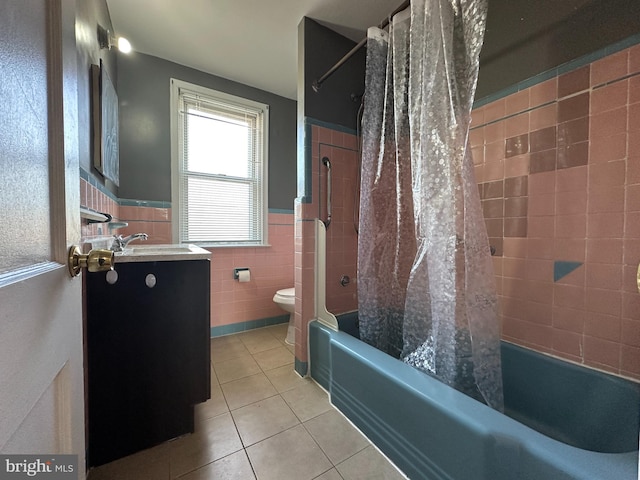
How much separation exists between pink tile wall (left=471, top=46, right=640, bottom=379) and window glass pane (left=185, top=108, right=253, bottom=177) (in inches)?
80.2

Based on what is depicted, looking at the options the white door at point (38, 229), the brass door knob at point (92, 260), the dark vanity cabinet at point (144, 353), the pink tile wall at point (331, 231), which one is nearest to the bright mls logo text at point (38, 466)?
the white door at point (38, 229)

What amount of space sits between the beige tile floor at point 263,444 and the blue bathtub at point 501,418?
0.34ft

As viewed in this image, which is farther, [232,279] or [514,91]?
[232,279]

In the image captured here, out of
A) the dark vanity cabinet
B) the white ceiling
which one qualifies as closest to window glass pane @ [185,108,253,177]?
the white ceiling

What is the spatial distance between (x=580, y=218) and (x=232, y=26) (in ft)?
7.62

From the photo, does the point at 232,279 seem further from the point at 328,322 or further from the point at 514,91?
the point at 514,91

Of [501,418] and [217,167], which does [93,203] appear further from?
[501,418]

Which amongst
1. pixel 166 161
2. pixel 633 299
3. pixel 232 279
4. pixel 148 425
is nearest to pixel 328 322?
pixel 148 425

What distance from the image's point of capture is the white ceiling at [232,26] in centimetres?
156

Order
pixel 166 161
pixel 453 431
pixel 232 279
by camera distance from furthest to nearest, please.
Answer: pixel 232 279 → pixel 166 161 → pixel 453 431

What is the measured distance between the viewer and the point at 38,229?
1.24 ft

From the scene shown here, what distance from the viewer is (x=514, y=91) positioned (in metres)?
1.33

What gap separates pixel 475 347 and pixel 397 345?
59 cm

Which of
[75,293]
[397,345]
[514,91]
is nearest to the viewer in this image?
[75,293]
